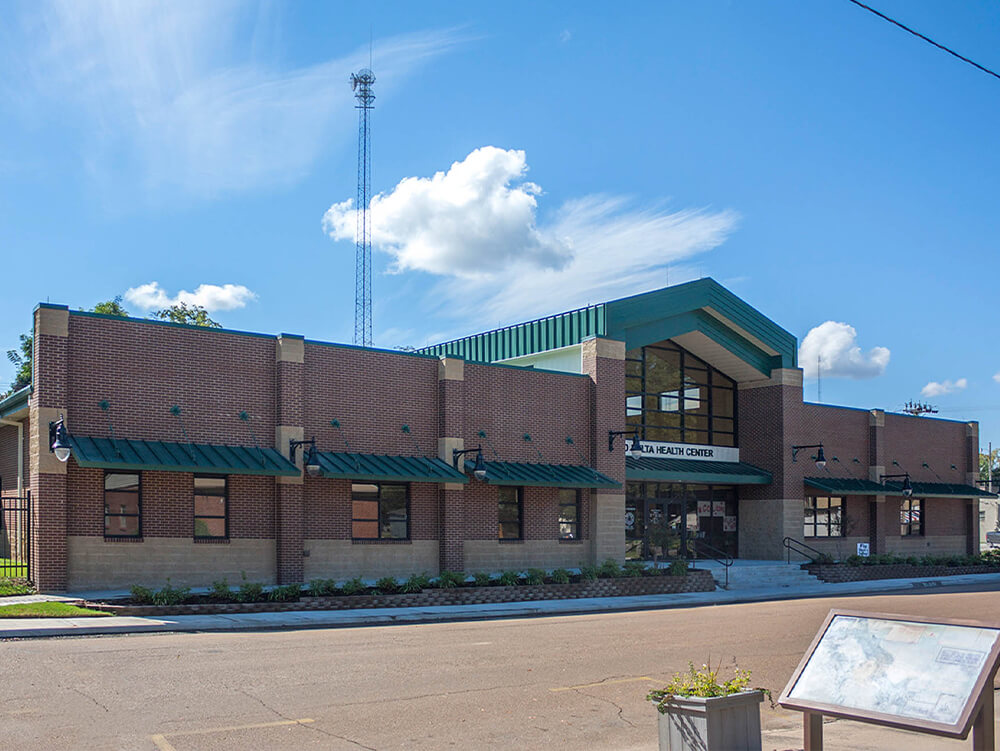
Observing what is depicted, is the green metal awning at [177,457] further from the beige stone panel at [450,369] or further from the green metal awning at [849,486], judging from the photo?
the green metal awning at [849,486]

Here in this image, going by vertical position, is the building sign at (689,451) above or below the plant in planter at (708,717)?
above

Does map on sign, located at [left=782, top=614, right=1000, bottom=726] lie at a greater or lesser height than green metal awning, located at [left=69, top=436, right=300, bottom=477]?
lesser

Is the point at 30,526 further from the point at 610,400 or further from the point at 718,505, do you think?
the point at 718,505

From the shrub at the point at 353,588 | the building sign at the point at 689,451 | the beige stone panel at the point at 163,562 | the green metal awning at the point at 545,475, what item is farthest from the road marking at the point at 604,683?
the building sign at the point at 689,451

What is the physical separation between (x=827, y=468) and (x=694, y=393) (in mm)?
6565

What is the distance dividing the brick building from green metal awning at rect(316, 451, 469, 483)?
0.31 feet

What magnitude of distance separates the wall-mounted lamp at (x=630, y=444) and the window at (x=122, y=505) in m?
14.9

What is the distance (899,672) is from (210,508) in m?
20.3

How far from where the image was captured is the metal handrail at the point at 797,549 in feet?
124

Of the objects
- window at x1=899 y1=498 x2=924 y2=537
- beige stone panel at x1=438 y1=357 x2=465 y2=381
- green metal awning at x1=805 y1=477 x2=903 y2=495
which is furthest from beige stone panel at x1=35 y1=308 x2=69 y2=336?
window at x1=899 y1=498 x2=924 y2=537

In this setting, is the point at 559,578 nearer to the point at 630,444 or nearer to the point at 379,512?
the point at 379,512

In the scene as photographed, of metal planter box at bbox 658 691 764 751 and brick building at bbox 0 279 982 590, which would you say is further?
brick building at bbox 0 279 982 590

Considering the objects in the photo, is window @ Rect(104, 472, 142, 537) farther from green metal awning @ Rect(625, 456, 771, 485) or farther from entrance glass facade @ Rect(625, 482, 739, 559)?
entrance glass facade @ Rect(625, 482, 739, 559)

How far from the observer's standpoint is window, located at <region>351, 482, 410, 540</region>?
2703 cm
